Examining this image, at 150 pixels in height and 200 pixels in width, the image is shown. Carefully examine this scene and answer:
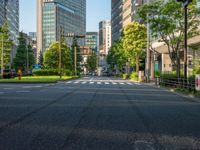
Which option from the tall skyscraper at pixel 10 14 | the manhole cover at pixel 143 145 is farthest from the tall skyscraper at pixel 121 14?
the manhole cover at pixel 143 145

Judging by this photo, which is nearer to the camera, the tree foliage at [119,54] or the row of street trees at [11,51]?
the row of street trees at [11,51]

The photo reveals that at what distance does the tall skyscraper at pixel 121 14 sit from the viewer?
11700 centimetres

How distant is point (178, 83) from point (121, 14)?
384 ft

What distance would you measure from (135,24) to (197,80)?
44084mm

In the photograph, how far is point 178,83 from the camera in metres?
27.7

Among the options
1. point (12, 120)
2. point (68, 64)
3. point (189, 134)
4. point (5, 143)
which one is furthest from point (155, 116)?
point (68, 64)

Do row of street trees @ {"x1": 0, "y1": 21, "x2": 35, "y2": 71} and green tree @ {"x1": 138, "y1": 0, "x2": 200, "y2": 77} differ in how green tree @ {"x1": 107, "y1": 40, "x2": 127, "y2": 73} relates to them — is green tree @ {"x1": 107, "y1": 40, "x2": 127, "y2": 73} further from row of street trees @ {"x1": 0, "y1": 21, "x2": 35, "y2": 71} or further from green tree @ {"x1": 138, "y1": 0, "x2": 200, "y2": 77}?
green tree @ {"x1": 138, "y1": 0, "x2": 200, "y2": 77}

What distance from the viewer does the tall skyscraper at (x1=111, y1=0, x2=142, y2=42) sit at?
384ft

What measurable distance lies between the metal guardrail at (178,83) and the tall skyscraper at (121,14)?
75904 millimetres

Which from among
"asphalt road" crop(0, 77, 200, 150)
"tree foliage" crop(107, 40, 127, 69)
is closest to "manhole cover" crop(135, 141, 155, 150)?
"asphalt road" crop(0, 77, 200, 150)

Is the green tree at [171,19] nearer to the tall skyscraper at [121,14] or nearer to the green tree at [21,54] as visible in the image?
the green tree at [21,54]

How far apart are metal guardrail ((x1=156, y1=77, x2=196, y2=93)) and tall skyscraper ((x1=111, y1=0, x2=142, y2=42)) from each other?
7590cm

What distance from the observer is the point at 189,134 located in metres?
7.91

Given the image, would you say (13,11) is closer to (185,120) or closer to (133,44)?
(133,44)
